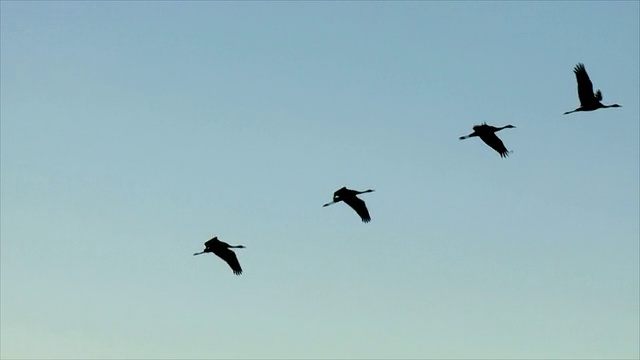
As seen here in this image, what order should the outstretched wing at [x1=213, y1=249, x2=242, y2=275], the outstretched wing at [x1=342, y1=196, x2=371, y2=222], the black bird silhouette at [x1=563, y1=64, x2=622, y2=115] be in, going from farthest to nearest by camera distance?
the outstretched wing at [x1=213, y1=249, x2=242, y2=275] < the outstretched wing at [x1=342, y1=196, x2=371, y2=222] < the black bird silhouette at [x1=563, y1=64, x2=622, y2=115]

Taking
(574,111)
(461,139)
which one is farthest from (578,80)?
(461,139)

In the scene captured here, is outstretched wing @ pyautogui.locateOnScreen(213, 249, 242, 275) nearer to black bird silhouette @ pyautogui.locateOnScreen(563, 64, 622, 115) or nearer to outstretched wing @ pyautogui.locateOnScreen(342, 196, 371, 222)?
outstretched wing @ pyautogui.locateOnScreen(342, 196, 371, 222)

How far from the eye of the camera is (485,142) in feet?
149

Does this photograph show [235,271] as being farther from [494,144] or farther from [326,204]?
[494,144]

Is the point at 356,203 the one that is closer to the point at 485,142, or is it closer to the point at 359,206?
the point at 359,206

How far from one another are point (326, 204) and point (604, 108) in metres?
10.7

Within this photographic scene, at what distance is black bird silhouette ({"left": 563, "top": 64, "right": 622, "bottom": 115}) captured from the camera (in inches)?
1720

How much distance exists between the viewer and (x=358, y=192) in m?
47.9

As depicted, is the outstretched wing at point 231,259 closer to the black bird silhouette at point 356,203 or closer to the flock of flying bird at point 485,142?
the flock of flying bird at point 485,142

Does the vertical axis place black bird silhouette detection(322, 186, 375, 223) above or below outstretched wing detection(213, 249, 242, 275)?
above

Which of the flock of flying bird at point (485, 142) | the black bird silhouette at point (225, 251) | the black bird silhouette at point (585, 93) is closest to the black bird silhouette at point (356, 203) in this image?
the flock of flying bird at point (485, 142)

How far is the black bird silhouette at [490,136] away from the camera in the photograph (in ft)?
147

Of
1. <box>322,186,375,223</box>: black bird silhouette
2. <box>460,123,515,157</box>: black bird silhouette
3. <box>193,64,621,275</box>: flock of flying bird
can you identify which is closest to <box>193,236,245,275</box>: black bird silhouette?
<box>193,64,621,275</box>: flock of flying bird

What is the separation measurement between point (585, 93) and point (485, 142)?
3.89 m
